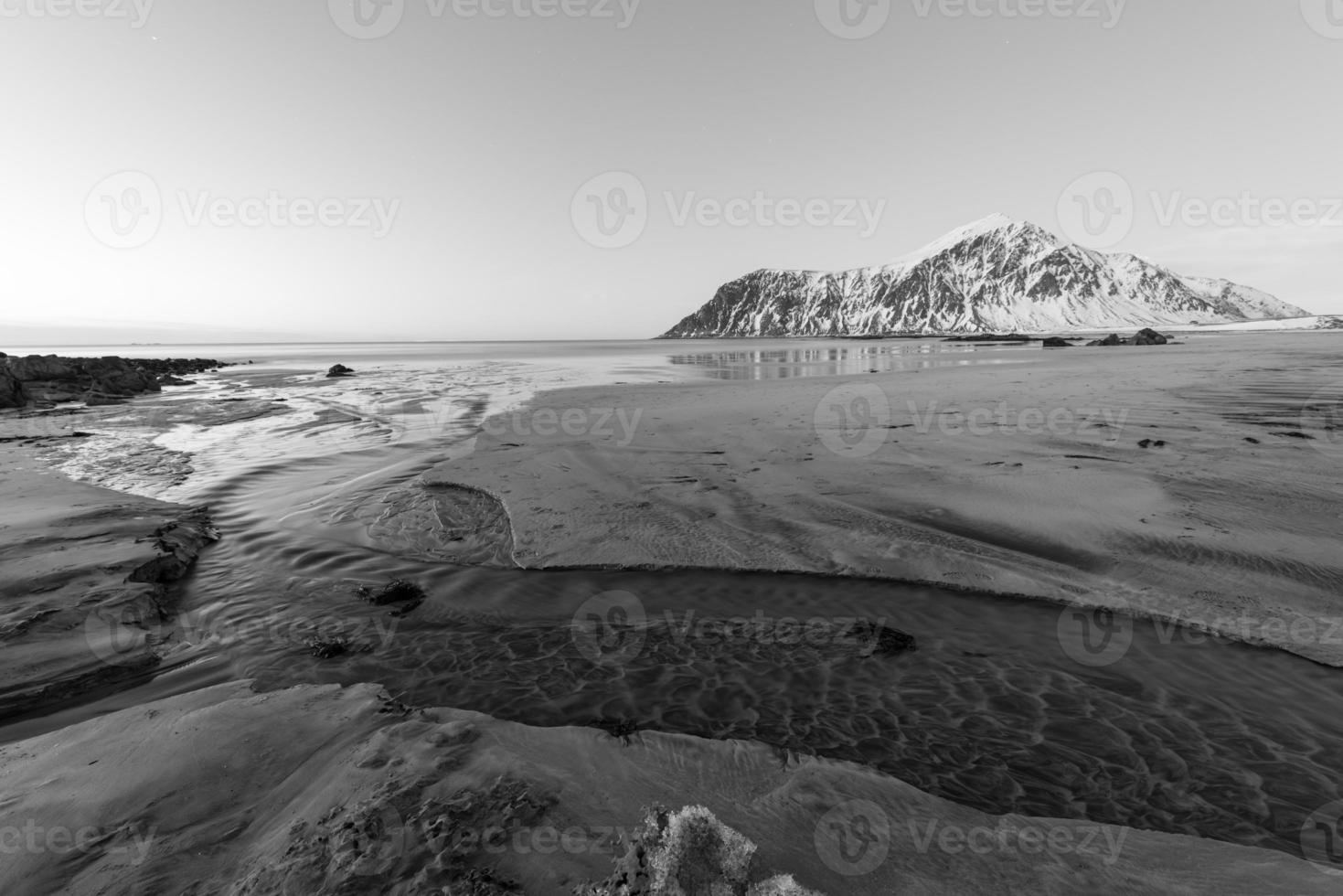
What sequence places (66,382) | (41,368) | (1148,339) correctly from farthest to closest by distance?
(1148,339)
(66,382)
(41,368)

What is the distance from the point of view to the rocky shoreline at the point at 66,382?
80.0 ft

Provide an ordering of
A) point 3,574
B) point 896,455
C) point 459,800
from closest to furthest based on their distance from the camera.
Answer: point 459,800 → point 3,574 → point 896,455

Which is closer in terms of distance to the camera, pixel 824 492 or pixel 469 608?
pixel 469 608

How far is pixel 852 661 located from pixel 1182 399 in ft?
58.9

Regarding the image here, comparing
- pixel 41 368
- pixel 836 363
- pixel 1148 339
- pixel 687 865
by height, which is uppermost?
pixel 1148 339

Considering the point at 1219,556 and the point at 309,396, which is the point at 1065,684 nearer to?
the point at 1219,556

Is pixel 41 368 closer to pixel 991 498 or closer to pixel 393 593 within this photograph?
pixel 393 593

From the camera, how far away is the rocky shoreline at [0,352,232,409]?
960 inches

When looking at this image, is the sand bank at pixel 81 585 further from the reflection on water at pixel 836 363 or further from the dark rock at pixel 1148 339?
the dark rock at pixel 1148 339

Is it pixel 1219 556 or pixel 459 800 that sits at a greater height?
pixel 1219 556

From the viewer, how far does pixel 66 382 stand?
101ft

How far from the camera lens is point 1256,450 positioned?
9.40m

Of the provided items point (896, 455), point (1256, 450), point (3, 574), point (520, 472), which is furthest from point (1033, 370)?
point (3, 574)

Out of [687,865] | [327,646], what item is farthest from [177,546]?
[687,865]
